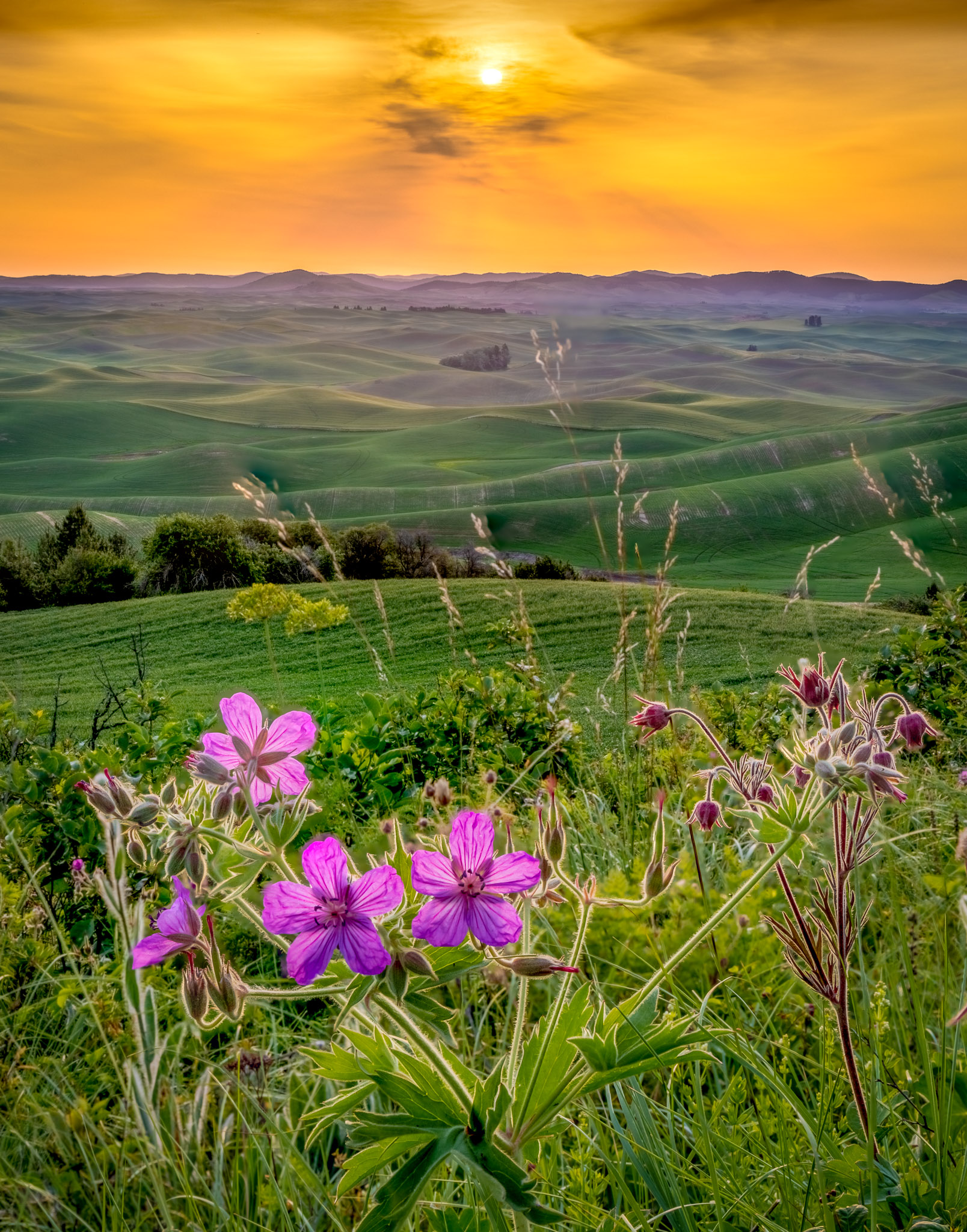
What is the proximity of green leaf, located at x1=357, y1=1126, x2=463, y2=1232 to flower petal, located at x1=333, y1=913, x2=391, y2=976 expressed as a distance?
0.26 metres

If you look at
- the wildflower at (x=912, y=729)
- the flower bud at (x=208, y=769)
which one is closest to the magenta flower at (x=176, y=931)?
the flower bud at (x=208, y=769)

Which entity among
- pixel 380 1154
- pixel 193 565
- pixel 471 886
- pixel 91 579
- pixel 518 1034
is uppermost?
pixel 471 886

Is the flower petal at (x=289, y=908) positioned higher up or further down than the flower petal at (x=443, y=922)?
A: higher up

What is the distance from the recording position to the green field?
41531 mm

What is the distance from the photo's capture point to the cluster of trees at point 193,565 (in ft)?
67.3

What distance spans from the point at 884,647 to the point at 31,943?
5309 mm

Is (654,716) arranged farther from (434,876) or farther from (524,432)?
(524,432)

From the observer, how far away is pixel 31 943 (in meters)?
2.87

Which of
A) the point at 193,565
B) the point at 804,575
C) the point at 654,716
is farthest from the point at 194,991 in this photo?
the point at 193,565

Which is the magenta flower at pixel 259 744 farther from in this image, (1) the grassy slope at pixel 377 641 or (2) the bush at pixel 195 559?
(2) the bush at pixel 195 559

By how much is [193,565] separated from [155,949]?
21.9m

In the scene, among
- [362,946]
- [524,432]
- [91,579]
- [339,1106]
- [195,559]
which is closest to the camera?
[362,946]

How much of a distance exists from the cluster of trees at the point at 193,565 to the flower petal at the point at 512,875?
18.8 meters

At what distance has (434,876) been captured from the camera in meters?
0.81
